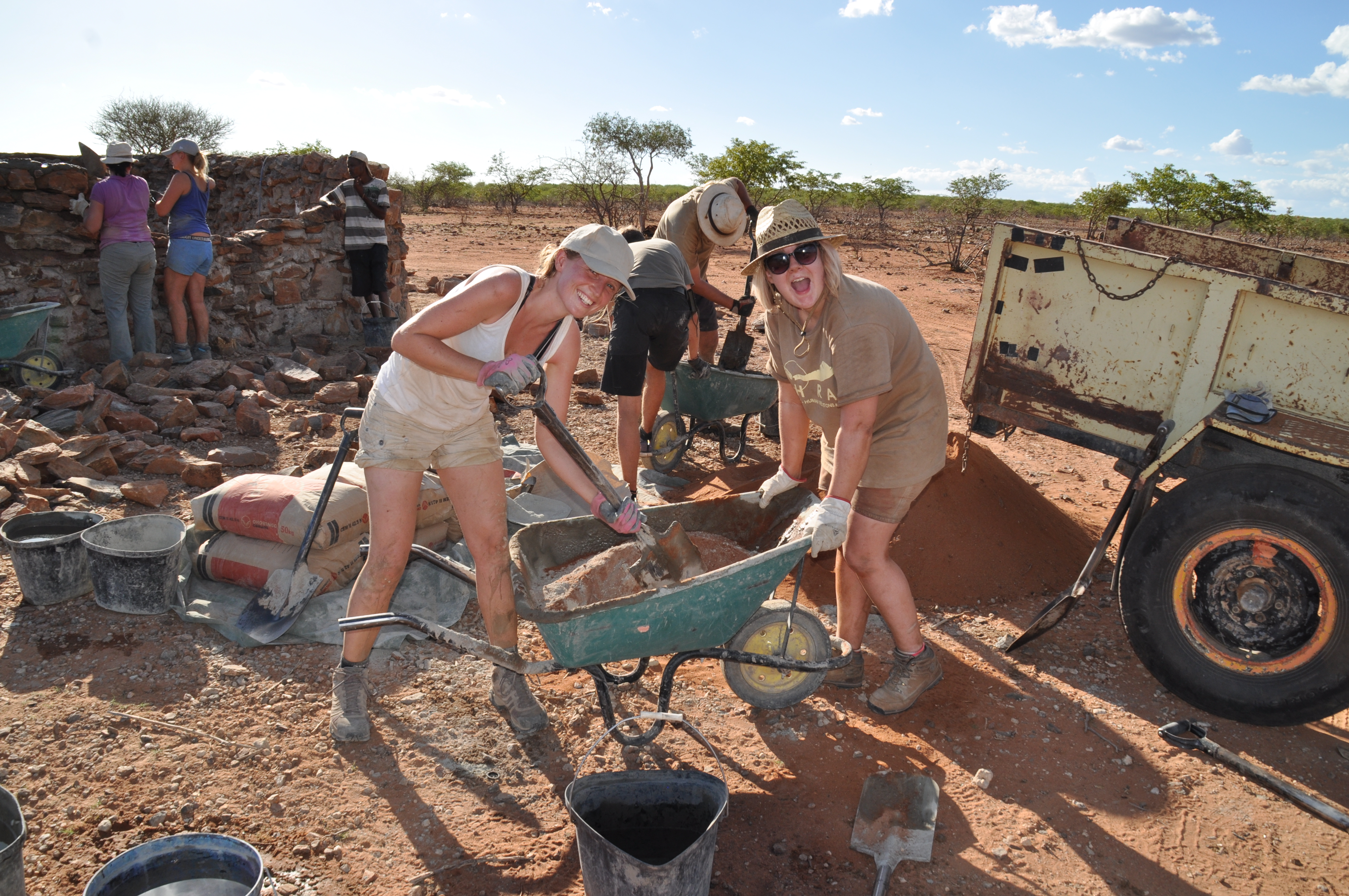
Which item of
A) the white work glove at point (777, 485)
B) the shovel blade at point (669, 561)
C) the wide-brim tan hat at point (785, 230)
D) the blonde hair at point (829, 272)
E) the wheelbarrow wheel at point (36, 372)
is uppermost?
the wide-brim tan hat at point (785, 230)

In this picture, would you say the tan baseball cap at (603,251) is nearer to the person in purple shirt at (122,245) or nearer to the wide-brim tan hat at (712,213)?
the wide-brim tan hat at (712,213)

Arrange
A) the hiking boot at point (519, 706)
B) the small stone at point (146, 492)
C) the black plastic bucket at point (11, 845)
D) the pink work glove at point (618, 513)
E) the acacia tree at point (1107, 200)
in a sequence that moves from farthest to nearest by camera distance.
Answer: the acacia tree at point (1107, 200), the small stone at point (146, 492), the hiking boot at point (519, 706), the pink work glove at point (618, 513), the black plastic bucket at point (11, 845)

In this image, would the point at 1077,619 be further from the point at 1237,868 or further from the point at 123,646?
the point at 123,646

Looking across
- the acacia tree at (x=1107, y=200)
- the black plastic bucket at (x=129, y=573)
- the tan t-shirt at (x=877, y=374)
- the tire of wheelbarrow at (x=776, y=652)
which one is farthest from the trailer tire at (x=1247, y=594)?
the acacia tree at (x=1107, y=200)

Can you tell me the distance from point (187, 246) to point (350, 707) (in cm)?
553

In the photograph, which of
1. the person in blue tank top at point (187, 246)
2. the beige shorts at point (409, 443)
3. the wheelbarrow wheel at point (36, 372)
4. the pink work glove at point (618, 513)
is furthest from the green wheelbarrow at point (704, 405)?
the wheelbarrow wheel at point (36, 372)

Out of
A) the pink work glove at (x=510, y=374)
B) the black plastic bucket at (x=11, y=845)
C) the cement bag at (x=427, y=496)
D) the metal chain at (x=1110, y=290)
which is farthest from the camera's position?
the cement bag at (x=427, y=496)

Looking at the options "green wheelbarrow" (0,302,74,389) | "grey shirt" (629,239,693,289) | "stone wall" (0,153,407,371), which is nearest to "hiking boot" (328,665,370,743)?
"grey shirt" (629,239,693,289)

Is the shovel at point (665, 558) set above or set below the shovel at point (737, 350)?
below

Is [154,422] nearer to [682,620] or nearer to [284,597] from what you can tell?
[284,597]

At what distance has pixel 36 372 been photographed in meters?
6.16

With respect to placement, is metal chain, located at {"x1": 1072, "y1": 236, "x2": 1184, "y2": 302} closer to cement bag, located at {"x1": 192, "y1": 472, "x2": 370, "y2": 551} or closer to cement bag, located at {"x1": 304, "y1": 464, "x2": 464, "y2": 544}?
cement bag, located at {"x1": 304, "y1": 464, "x2": 464, "y2": 544}

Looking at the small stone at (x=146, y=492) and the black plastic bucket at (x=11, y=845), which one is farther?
the small stone at (x=146, y=492)

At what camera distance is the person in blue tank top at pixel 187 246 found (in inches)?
254
